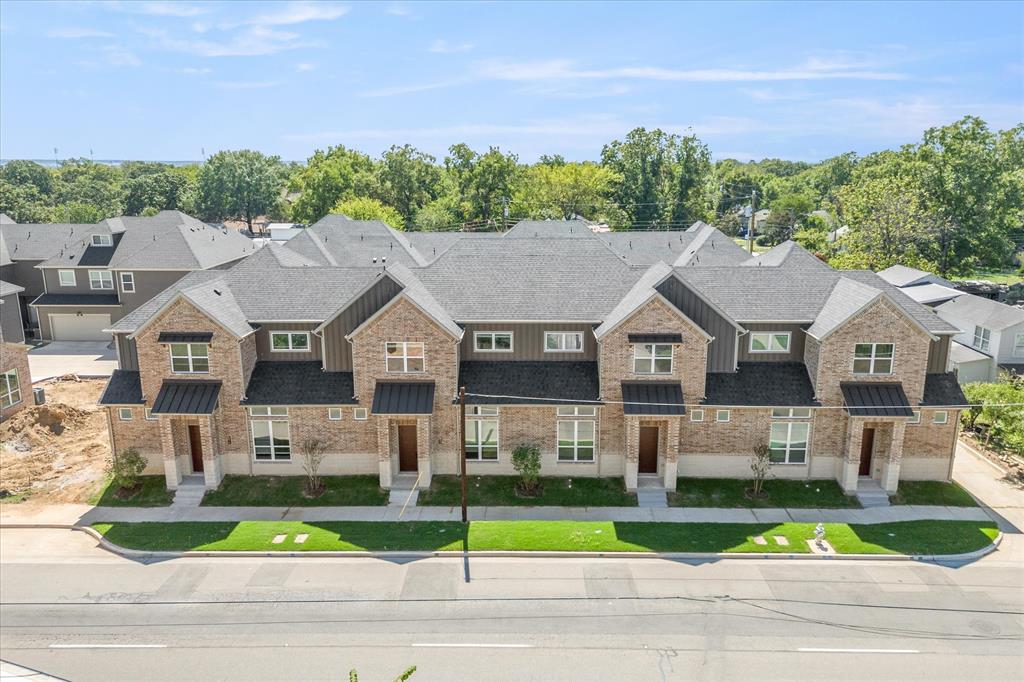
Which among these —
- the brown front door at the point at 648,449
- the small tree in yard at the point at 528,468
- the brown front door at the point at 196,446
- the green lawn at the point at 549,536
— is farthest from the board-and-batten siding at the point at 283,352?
the brown front door at the point at 648,449

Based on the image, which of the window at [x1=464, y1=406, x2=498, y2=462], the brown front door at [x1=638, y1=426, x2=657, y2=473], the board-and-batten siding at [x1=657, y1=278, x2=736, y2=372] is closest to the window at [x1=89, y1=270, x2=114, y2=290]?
the window at [x1=464, y1=406, x2=498, y2=462]

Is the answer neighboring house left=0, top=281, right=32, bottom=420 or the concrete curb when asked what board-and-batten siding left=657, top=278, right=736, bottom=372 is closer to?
the concrete curb

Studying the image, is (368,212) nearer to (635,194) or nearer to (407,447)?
(635,194)

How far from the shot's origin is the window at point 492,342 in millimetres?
33281

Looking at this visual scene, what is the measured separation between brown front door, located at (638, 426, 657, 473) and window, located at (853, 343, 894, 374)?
9551 millimetres

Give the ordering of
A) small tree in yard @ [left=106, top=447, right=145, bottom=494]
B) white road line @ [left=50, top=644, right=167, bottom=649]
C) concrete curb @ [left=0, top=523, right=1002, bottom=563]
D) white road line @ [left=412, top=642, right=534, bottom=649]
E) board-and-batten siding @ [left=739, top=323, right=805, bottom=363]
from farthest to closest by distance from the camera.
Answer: board-and-batten siding @ [left=739, top=323, right=805, bottom=363], small tree in yard @ [left=106, top=447, right=145, bottom=494], concrete curb @ [left=0, top=523, right=1002, bottom=563], white road line @ [left=50, top=644, right=167, bottom=649], white road line @ [left=412, top=642, right=534, bottom=649]

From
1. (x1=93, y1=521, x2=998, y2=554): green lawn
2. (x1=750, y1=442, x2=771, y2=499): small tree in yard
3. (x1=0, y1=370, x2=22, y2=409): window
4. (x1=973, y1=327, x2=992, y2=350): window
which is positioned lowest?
(x1=93, y1=521, x2=998, y2=554): green lawn

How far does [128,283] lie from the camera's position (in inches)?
2299

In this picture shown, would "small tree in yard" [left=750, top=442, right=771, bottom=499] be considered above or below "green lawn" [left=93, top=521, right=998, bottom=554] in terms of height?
above

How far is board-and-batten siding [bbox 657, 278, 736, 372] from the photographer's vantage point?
105ft

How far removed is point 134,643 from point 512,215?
77.9m

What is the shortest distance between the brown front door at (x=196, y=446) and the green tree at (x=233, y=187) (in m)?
100

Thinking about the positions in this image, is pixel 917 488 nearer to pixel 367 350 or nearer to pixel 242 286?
pixel 367 350

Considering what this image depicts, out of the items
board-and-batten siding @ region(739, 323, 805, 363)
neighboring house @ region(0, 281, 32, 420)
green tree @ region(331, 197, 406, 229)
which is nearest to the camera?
board-and-batten siding @ region(739, 323, 805, 363)
